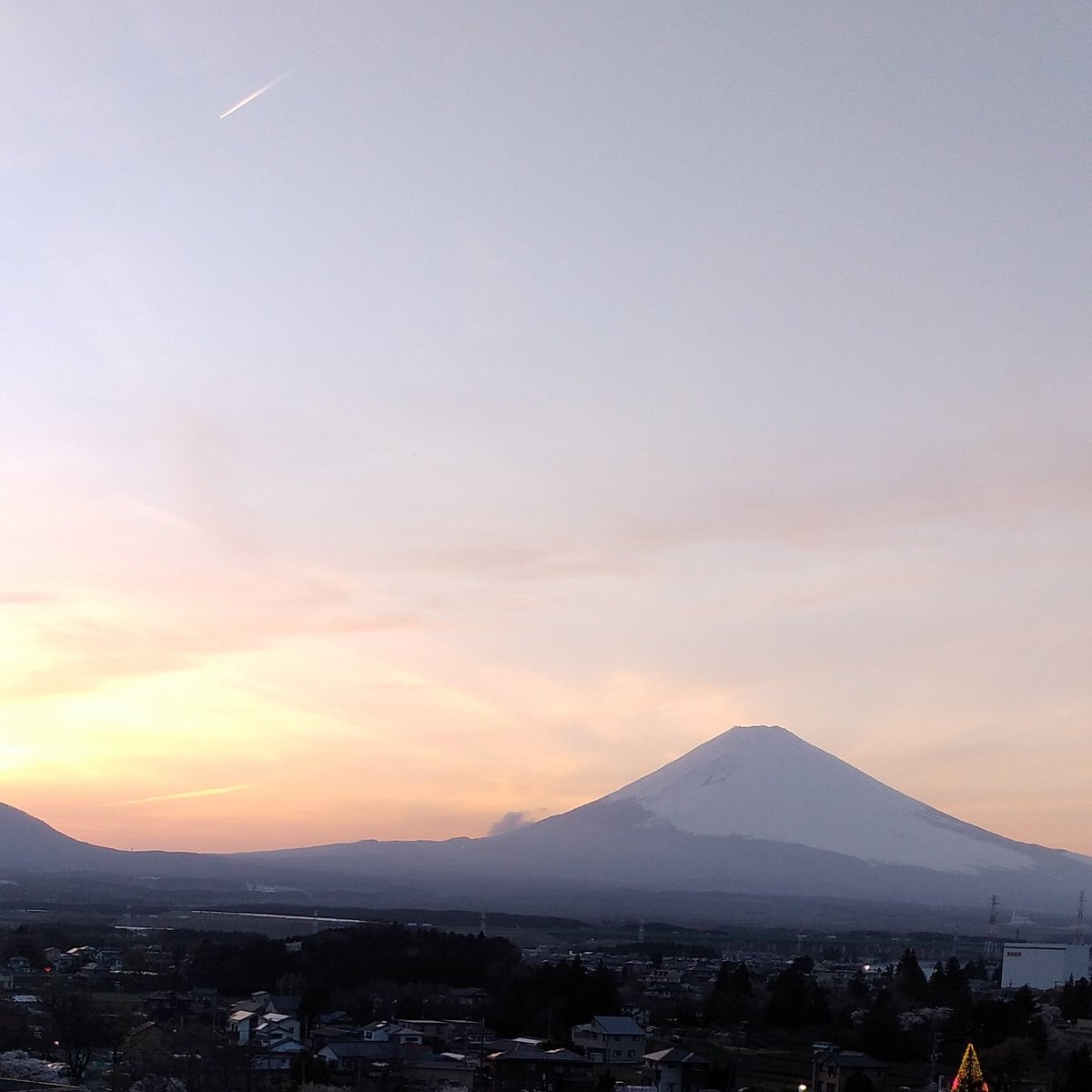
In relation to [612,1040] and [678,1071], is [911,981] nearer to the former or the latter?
[612,1040]

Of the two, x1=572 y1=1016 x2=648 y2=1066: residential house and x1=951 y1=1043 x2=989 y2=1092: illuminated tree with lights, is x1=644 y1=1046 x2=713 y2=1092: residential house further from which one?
x1=951 y1=1043 x2=989 y2=1092: illuminated tree with lights

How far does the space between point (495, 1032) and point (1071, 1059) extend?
7460mm

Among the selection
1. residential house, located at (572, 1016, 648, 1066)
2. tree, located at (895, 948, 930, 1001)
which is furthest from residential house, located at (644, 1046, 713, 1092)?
tree, located at (895, 948, 930, 1001)

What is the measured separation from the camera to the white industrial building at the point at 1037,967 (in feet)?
96.0

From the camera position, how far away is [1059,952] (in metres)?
30.5

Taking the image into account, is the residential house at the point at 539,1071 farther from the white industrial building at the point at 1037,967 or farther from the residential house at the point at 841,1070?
the white industrial building at the point at 1037,967

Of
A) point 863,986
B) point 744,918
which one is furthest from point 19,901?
point 863,986

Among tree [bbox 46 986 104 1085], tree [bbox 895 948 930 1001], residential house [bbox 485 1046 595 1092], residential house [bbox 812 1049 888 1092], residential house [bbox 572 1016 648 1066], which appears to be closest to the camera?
residential house [bbox 485 1046 595 1092]

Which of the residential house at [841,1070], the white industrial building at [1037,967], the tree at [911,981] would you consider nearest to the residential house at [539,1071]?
the residential house at [841,1070]

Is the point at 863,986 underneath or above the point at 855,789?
underneath

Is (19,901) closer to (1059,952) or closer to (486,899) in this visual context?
(486,899)

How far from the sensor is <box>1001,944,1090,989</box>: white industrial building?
29.3 meters

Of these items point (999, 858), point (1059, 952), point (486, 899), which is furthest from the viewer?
point (999, 858)

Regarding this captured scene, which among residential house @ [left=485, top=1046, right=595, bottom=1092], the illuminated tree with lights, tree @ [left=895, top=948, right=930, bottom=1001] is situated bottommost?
residential house @ [left=485, top=1046, right=595, bottom=1092]
